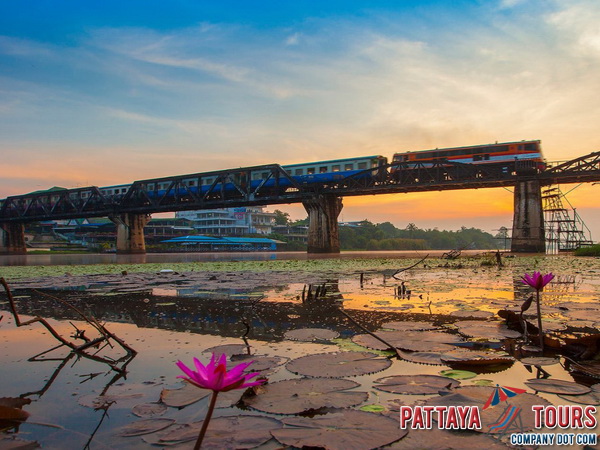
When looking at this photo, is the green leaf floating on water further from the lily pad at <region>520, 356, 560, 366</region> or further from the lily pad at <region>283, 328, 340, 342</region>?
the lily pad at <region>283, 328, 340, 342</region>

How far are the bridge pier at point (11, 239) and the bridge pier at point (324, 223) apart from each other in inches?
1937

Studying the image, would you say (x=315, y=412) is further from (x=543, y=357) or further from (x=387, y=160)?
(x=387, y=160)

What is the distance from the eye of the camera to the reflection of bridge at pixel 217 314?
397 cm

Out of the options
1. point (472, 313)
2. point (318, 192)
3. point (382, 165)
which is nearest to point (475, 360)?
point (472, 313)

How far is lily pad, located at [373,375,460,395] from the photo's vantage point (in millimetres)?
2079

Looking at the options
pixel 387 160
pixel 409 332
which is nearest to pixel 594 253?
pixel 387 160

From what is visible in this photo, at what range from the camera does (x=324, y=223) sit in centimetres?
4291

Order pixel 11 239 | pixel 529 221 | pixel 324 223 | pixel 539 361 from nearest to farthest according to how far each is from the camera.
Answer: pixel 539 361 < pixel 529 221 < pixel 324 223 < pixel 11 239

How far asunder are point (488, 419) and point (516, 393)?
357 mm

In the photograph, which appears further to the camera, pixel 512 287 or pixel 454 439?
pixel 512 287

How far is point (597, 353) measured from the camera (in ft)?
8.19

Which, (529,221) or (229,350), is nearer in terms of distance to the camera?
(229,350)

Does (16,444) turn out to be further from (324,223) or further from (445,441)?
(324,223)

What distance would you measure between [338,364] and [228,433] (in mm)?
1096
